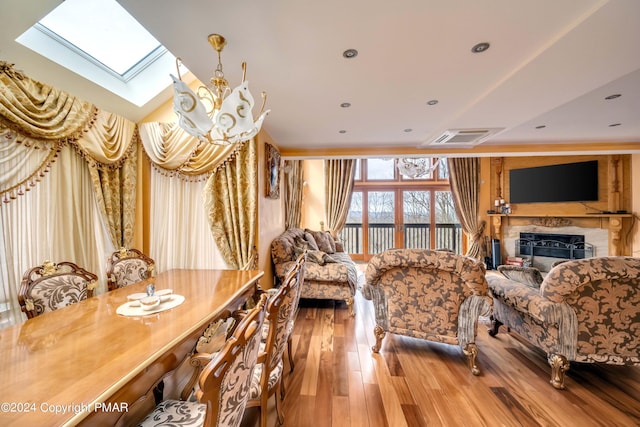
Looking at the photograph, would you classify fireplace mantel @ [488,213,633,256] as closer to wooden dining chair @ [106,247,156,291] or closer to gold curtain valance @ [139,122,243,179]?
gold curtain valance @ [139,122,243,179]

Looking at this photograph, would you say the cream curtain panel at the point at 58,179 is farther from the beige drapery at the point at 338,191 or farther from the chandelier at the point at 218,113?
the beige drapery at the point at 338,191

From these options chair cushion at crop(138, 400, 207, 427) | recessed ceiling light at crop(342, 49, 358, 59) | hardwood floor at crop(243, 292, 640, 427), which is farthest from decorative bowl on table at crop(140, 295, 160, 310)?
recessed ceiling light at crop(342, 49, 358, 59)

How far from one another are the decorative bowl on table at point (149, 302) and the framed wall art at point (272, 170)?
1.99 m

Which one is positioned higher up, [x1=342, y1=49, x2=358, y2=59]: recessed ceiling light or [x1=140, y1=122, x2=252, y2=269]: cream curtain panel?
[x1=342, y1=49, x2=358, y2=59]: recessed ceiling light

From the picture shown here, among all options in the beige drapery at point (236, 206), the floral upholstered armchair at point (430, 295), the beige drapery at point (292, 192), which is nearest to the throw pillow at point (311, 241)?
the beige drapery at point (292, 192)

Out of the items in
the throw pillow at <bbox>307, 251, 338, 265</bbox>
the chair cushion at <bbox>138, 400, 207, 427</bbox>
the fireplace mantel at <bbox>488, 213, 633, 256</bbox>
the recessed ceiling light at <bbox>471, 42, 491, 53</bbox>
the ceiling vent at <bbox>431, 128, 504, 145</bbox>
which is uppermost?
the recessed ceiling light at <bbox>471, 42, 491, 53</bbox>

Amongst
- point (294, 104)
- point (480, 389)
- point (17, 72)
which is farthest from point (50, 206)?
point (480, 389)

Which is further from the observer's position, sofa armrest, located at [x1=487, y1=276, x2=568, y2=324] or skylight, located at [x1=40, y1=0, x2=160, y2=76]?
skylight, located at [x1=40, y1=0, x2=160, y2=76]

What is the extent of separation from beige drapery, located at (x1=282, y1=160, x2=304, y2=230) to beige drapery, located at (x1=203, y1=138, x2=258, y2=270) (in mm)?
1490

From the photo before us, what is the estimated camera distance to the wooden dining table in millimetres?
702

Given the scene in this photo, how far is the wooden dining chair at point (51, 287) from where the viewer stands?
1414 mm

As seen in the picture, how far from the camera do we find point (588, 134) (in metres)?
3.40

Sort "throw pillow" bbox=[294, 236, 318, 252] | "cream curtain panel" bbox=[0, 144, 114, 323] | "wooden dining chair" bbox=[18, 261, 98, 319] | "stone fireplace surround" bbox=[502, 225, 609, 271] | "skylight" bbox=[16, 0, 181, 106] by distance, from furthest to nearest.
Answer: "stone fireplace surround" bbox=[502, 225, 609, 271] < "throw pillow" bbox=[294, 236, 318, 252] < "skylight" bbox=[16, 0, 181, 106] < "cream curtain panel" bbox=[0, 144, 114, 323] < "wooden dining chair" bbox=[18, 261, 98, 319]

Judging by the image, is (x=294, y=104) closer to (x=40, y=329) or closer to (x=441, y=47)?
(x=441, y=47)
